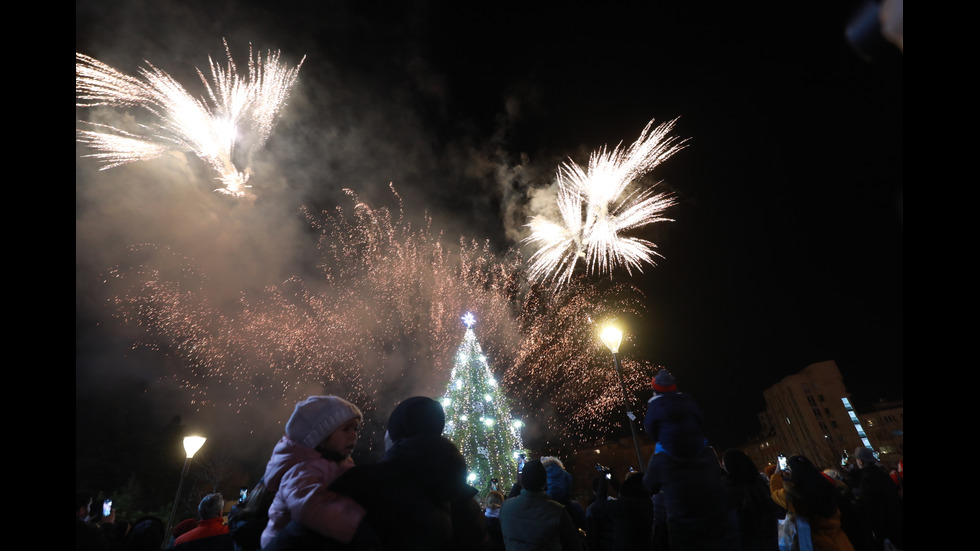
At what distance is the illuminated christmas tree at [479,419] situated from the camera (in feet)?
84.8

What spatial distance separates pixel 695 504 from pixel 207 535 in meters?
4.58

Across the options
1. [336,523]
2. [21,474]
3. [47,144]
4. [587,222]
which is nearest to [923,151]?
[336,523]

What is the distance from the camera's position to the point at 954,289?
7.48 ft

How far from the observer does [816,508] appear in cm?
418

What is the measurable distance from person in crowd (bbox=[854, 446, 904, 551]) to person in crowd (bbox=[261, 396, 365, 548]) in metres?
6.39

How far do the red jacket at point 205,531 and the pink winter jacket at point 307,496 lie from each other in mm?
2764

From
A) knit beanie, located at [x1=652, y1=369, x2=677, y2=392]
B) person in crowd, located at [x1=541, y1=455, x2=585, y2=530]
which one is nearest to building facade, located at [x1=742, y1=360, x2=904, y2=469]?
person in crowd, located at [x1=541, y1=455, x2=585, y2=530]

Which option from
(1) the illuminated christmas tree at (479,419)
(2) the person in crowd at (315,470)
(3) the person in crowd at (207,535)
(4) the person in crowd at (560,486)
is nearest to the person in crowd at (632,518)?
(4) the person in crowd at (560,486)

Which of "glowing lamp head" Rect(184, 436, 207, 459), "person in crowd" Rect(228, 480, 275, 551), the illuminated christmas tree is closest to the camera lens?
"person in crowd" Rect(228, 480, 275, 551)

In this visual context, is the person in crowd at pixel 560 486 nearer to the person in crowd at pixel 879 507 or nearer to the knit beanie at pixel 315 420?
the knit beanie at pixel 315 420

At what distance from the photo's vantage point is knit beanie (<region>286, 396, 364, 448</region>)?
7.39 ft

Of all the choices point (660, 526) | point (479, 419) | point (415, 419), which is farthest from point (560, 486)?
point (479, 419)

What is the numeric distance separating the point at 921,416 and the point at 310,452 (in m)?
3.55

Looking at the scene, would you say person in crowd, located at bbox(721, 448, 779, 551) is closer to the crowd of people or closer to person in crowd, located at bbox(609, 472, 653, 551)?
the crowd of people
